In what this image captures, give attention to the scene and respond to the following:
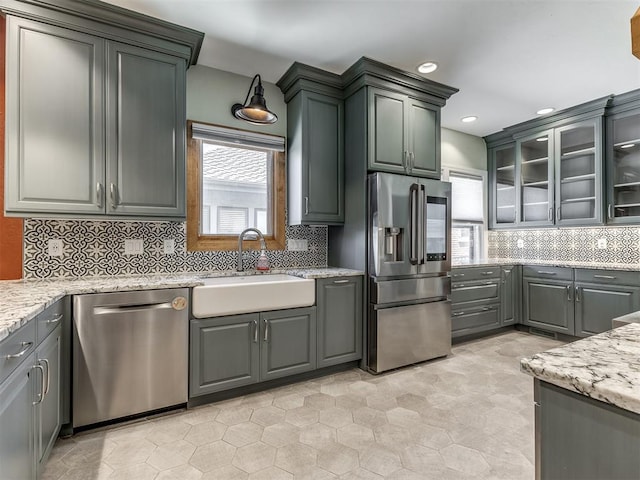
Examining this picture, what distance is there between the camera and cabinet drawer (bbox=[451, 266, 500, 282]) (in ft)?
11.8

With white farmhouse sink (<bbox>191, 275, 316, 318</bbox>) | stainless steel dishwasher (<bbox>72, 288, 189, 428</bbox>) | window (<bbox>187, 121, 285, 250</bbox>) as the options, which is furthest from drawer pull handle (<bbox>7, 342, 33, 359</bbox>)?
window (<bbox>187, 121, 285, 250</bbox>)

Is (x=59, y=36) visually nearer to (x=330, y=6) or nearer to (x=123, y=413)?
(x=330, y=6)

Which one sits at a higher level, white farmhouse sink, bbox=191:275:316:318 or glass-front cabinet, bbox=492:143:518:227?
glass-front cabinet, bbox=492:143:518:227

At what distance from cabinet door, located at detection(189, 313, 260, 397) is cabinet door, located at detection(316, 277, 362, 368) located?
582 millimetres

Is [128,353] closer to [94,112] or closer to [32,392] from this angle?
[32,392]

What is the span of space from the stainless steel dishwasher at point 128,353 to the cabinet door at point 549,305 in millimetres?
3972

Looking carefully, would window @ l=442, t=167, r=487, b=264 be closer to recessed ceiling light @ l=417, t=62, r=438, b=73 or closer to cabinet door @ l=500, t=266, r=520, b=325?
cabinet door @ l=500, t=266, r=520, b=325

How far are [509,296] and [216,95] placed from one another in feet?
13.2

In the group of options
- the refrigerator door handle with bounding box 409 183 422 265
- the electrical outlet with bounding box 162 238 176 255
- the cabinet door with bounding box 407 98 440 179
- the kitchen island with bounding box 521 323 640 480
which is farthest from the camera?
the cabinet door with bounding box 407 98 440 179

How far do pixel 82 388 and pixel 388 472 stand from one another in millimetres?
1802

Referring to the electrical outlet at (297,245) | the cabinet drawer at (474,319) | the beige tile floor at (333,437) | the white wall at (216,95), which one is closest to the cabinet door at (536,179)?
the cabinet drawer at (474,319)

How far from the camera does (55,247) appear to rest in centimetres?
229

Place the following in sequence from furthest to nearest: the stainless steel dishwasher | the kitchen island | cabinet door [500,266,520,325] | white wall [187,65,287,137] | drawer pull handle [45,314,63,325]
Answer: cabinet door [500,266,520,325], white wall [187,65,287,137], the stainless steel dishwasher, drawer pull handle [45,314,63,325], the kitchen island

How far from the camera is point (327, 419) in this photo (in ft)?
6.99
